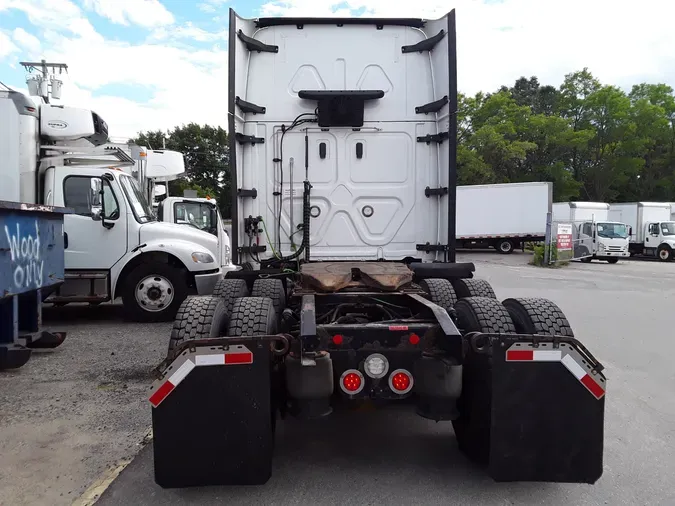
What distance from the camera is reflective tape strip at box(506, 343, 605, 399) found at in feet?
10.1

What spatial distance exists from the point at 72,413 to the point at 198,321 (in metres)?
2.09

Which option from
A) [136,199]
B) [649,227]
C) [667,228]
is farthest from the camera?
[649,227]

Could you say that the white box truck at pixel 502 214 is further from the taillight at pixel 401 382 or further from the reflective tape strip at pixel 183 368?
the reflective tape strip at pixel 183 368

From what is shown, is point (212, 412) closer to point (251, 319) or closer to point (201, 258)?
point (251, 319)

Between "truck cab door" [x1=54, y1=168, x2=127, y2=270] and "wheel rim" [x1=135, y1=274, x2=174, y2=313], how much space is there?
0.57 m

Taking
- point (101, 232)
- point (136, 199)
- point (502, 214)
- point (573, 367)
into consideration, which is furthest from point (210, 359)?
point (502, 214)

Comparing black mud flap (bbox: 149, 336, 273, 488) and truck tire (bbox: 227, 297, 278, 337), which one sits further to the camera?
truck tire (bbox: 227, 297, 278, 337)

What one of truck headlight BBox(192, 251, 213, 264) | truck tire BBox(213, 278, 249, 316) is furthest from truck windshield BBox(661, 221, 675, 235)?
truck tire BBox(213, 278, 249, 316)

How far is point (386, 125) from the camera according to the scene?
19.8ft

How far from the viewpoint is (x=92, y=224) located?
862 centimetres

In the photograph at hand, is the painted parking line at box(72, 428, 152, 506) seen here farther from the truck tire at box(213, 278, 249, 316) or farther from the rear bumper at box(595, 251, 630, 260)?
the rear bumper at box(595, 251, 630, 260)

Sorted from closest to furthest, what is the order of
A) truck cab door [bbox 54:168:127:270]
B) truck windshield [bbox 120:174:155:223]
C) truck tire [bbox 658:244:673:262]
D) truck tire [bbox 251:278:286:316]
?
1. truck tire [bbox 251:278:286:316]
2. truck cab door [bbox 54:168:127:270]
3. truck windshield [bbox 120:174:155:223]
4. truck tire [bbox 658:244:673:262]

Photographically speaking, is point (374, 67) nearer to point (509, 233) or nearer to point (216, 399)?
point (216, 399)

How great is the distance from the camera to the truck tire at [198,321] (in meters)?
3.51
